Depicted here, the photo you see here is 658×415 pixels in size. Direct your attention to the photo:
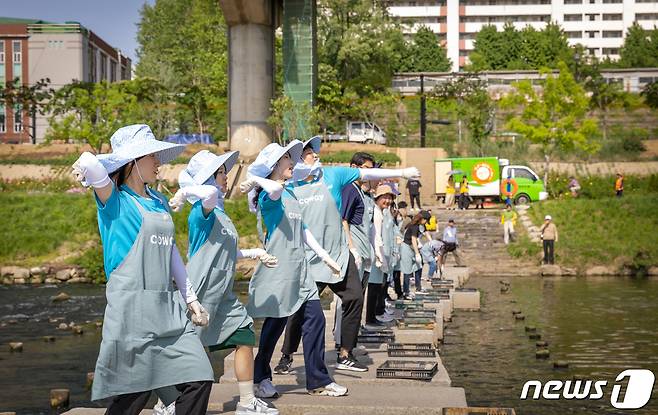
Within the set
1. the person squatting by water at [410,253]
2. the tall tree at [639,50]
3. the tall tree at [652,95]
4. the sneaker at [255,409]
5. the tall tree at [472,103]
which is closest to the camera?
the sneaker at [255,409]

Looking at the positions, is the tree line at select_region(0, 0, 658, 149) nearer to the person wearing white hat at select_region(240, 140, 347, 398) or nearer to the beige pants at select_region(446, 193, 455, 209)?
the beige pants at select_region(446, 193, 455, 209)

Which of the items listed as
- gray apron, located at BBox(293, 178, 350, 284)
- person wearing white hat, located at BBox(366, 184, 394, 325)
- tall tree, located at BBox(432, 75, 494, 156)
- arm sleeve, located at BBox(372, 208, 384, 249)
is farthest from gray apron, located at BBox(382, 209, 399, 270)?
tall tree, located at BBox(432, 75, 494, 156)

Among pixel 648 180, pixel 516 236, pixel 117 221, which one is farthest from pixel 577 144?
pixel 117 221

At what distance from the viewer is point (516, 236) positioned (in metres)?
36.6

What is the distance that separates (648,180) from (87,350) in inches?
1409

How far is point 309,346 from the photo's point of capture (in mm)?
8945

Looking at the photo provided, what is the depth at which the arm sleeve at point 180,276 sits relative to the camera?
6.41 metres

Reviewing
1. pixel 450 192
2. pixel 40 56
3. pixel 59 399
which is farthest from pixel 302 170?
pixel 40 56

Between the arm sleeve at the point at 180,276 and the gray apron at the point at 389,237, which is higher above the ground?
the arm sleeve at the point at 180,276

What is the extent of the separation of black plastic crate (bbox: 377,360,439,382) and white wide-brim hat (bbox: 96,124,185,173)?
4.11 metres

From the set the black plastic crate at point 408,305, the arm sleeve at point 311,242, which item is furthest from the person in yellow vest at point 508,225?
the arm sleeve at point 311,242

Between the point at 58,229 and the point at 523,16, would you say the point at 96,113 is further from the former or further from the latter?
the point at 523,16

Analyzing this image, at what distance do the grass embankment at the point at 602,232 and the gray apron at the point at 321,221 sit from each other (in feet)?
78.8

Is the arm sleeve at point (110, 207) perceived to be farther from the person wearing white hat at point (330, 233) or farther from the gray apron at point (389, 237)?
the gray apron at point (389, 237)
